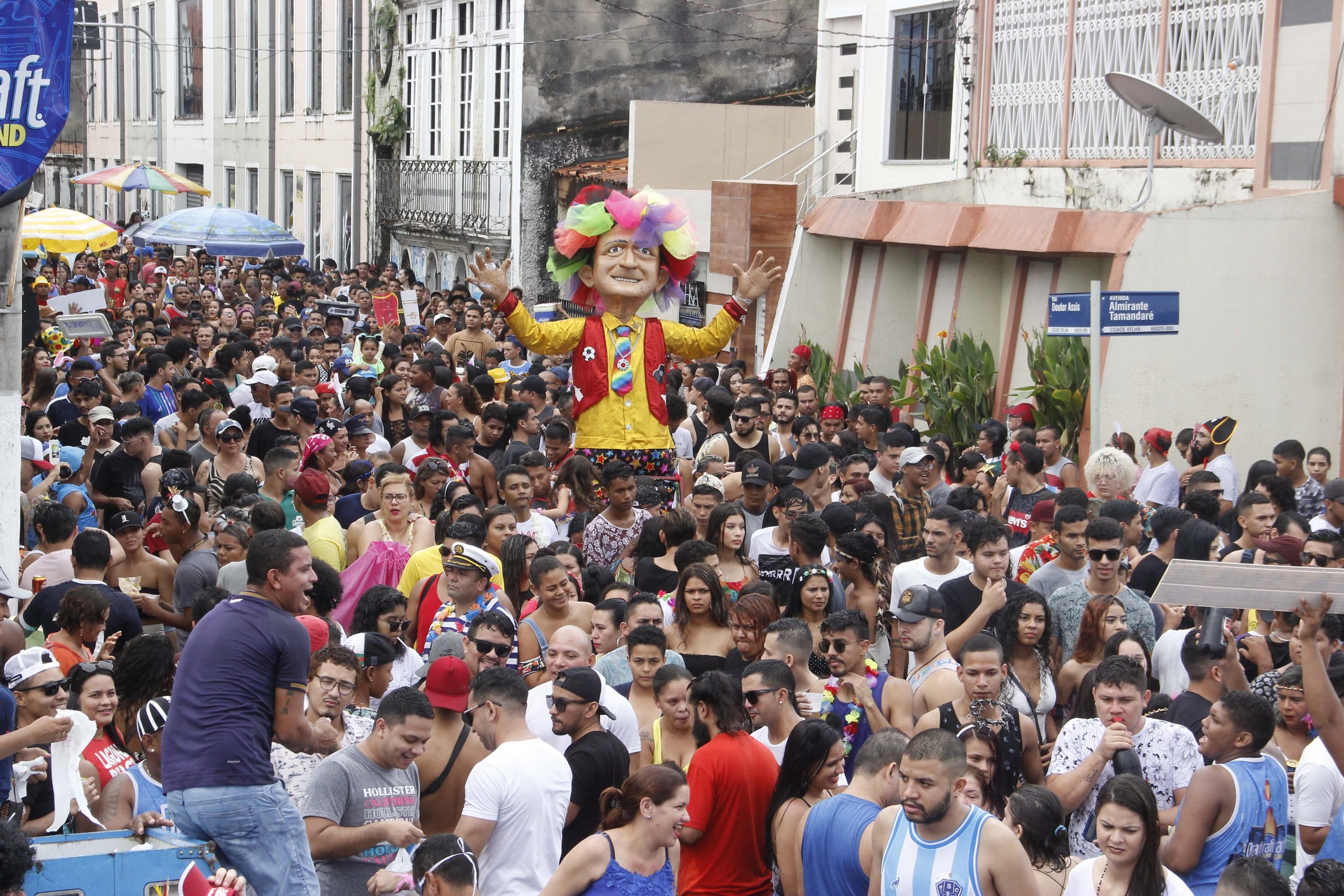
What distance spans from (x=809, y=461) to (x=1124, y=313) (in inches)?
100

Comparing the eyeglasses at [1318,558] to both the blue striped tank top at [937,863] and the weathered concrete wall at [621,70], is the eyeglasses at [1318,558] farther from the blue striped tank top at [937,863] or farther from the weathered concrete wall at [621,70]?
the weathered concrete wall at [621,70]

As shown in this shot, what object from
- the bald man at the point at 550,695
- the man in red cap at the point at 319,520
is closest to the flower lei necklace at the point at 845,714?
the bald man at the point at 550,695

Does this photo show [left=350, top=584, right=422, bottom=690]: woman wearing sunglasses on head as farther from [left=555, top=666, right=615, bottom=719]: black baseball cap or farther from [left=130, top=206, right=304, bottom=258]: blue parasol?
[left=130, top=206, right=304, bottom=258]: blue parasol

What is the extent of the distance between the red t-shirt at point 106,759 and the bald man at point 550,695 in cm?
141

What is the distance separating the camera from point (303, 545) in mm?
5074

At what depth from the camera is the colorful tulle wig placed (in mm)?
10070

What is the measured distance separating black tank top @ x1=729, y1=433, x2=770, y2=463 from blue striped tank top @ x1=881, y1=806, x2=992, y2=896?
237 inches

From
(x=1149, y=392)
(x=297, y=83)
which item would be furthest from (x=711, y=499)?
(x=297, y=83)

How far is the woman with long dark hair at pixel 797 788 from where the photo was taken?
5133 mm

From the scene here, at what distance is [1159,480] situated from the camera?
10.3 m

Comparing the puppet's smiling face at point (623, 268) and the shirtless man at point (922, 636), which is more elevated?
the puppet's smiling face at point (623, 268)

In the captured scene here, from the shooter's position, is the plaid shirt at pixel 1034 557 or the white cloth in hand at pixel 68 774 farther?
the plaid shirt at pixel 1034 557

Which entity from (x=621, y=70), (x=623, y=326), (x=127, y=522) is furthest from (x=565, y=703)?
(x=621, y=70)

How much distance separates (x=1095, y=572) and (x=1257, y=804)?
206 centimetres
